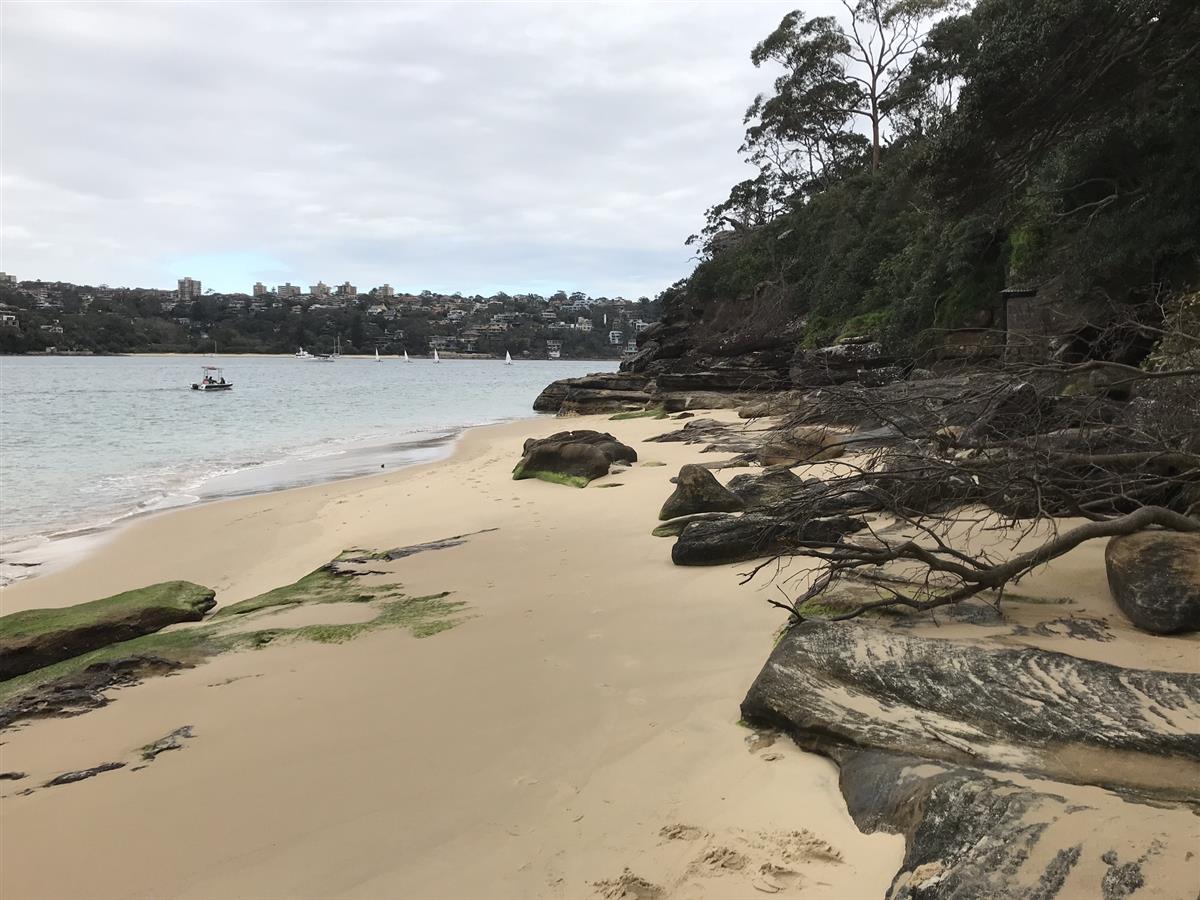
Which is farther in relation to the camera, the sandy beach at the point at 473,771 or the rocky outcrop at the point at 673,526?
the rocky outcrop at the point at 673,526

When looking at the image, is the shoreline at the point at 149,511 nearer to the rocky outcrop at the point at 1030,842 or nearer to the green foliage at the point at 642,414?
the green foliage at the point at 642,414

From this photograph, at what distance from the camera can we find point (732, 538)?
550cm

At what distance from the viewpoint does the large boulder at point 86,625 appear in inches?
A: 192

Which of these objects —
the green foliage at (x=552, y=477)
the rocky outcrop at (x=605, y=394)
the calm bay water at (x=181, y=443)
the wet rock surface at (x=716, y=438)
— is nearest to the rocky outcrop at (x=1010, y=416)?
the green foliage at (x=552, y=477)

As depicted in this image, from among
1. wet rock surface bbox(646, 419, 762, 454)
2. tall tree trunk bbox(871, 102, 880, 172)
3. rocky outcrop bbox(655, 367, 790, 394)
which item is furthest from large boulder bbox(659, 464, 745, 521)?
tall tree trunk bbox(871, 102, 880, 172)

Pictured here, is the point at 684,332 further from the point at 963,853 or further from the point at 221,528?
the point at 963,853

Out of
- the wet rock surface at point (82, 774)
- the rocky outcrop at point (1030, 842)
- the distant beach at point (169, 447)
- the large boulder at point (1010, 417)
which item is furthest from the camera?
the distant beach at point (169, 447)

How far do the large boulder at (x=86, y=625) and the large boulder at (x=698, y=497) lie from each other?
4.16 meters

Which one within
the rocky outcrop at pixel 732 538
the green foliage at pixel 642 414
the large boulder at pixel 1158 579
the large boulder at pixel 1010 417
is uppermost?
the large boulder at pixel 1010 417

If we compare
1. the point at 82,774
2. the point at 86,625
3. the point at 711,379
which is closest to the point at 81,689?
the point at 82,774

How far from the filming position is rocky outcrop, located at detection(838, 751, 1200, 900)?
1.67 m

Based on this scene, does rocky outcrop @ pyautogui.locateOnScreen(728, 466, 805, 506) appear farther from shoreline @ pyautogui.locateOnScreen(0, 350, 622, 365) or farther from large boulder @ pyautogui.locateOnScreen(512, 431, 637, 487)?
shoreline @ pyautogui.locateOnScreen(0, 350, 622, 365)

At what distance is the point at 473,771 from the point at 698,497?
442 cm

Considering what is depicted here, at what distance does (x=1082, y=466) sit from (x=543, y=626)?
3.19 m
